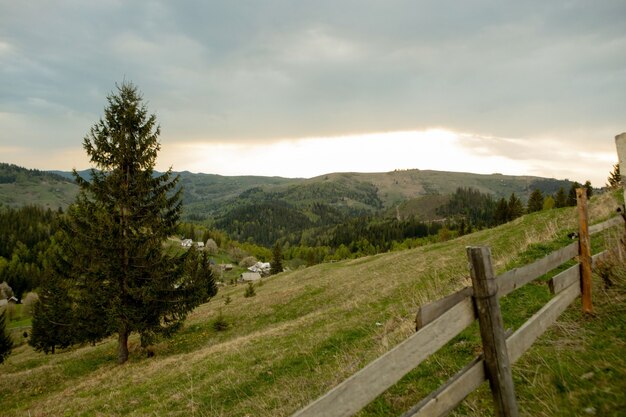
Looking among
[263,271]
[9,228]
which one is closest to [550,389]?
[263,271]

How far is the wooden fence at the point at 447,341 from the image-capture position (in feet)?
9.98

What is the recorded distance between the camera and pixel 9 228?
5635 inches

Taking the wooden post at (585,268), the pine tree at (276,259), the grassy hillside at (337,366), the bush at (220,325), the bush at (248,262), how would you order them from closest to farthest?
the grassy hillside at (337,366)
the wooden post at (585,268)
the bush at (220,325)
the pine tree at (276,259)
the bush at (248,262)

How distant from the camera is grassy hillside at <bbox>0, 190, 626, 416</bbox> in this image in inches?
203

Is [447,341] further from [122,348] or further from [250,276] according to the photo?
[250,276]

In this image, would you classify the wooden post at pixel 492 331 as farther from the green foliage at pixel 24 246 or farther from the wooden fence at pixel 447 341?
the green foliage at pixel 24 246

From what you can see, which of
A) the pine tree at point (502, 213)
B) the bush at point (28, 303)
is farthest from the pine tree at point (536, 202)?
the bush at point (28, 303)

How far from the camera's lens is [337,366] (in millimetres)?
9391

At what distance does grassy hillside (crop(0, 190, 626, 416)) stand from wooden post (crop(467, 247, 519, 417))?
2.98 feet

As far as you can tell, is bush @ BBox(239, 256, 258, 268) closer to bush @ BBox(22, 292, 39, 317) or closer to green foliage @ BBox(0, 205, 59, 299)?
green foliage @ BBox(0, 205, 59, 299)

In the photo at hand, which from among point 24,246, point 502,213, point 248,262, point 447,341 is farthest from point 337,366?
point 248,262

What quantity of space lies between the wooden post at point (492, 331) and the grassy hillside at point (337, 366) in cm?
91

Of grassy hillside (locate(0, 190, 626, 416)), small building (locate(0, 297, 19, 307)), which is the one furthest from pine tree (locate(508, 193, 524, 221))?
small building (locate(0, 297, 19, 307))

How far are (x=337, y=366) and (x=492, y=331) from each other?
637cm
